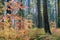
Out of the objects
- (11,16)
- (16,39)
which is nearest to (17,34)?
(16,39)

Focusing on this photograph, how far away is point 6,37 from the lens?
7.67 meters

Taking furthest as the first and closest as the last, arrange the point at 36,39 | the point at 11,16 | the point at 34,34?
1. the point at 34,34
2. the point at 36,39
3. the point at 11,16

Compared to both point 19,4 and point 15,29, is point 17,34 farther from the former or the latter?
point 19,4

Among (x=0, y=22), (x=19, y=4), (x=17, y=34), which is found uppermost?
(x=19, y=4)

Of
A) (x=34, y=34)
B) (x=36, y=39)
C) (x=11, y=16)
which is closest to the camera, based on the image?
(x=11, y=16)

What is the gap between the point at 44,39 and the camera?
9.06m

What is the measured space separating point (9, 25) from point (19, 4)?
101cm

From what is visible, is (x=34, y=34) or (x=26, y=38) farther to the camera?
(x=34, y=34)

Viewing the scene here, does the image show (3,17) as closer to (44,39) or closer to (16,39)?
(16,39)

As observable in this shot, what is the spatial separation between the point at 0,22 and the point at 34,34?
255 cm

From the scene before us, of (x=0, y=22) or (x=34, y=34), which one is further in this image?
(x=34, y=34)

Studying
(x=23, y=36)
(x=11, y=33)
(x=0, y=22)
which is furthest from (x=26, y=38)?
(x=0, y=22)

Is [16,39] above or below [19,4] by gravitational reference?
below

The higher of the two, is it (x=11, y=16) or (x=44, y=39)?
(x=11, y=16)
